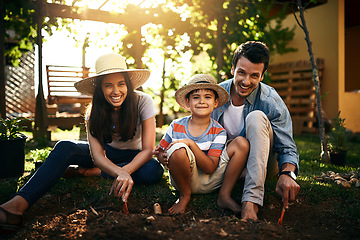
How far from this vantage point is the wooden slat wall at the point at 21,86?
1004 cm

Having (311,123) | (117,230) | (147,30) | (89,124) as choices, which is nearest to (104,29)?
(147,30)

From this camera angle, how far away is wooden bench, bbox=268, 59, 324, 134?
8.32 meters

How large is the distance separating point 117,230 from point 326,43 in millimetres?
A: 8266

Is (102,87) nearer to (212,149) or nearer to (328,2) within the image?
(212,149)

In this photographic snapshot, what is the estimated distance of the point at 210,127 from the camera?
108 inches

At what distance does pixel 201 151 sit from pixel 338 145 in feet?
9.61

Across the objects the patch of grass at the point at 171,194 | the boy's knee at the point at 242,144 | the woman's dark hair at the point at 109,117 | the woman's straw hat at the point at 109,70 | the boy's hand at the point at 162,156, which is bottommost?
the patch of grass at the point at 171,194

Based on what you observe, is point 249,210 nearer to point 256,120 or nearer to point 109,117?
point 256,120

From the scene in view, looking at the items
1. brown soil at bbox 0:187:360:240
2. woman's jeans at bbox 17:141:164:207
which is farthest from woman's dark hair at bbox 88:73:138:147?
brown soil at bbox 0:187:360:240

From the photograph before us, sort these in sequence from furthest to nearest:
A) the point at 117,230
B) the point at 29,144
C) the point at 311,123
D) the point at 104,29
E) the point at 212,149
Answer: the point at 311,123 < the point at 29,144 < the point at 104,29 < the point at 212,149 < the point at 117,230

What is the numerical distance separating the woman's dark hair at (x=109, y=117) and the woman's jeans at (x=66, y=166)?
0.23 meters

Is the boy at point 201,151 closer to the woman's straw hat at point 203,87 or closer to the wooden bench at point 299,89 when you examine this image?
the woman's straw hat at point 203,87

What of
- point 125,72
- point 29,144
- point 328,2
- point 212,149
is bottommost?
point 29,144

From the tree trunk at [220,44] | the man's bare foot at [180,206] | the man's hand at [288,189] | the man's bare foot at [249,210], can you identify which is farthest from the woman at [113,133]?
the tree trunk at [220,44]
